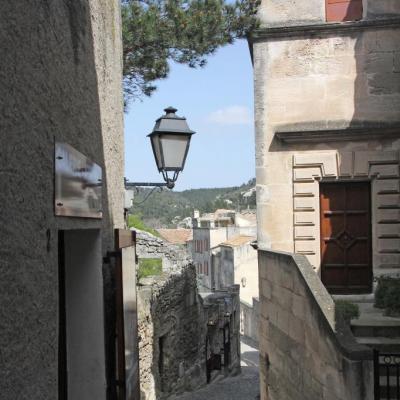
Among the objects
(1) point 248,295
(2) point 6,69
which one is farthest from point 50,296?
(1) point 248,295

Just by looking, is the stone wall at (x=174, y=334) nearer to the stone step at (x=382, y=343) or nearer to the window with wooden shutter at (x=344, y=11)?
the stone step at (x=382, y=343)

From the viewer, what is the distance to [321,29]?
32.9ft

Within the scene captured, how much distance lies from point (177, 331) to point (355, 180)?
A: 7.25 m

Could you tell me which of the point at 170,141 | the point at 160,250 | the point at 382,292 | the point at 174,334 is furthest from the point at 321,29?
the point at 160,250

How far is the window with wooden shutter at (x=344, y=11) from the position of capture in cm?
1011

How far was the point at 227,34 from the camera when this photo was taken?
10594 mm

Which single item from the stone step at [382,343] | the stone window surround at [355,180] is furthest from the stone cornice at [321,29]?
the stone step at [382,343]

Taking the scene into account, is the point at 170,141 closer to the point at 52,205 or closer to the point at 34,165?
the point at 52,205

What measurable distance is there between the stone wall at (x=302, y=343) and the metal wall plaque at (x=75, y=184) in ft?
10.1

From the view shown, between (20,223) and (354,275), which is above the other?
(20,223)

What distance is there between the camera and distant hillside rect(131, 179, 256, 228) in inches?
4550

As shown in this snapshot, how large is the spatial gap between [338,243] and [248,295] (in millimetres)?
38239

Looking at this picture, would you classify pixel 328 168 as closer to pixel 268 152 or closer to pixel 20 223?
pixel 268 152

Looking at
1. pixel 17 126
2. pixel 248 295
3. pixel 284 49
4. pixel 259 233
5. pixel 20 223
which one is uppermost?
pixel 284 49
